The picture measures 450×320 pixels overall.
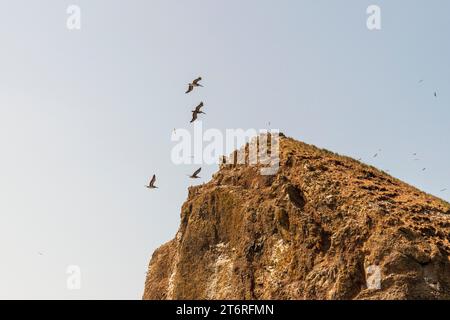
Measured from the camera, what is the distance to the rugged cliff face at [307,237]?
1288 inches

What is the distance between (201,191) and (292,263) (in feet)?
38.3

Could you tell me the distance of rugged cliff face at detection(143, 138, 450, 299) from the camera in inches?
1288

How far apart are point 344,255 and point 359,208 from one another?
3.17 m

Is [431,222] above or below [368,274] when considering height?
above

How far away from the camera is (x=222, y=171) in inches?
1834

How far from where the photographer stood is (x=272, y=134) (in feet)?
152

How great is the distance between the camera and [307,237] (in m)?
37.1
